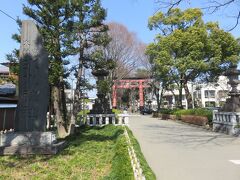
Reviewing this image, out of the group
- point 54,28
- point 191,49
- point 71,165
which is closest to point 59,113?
point 54,28

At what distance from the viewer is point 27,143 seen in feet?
27.6

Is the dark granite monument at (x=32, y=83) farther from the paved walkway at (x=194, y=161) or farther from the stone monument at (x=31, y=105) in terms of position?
the paved walkway at (x=194, y=161)

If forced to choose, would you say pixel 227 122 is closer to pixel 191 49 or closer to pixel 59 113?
pixel 59 113

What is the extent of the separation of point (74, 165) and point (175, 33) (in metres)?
25.9

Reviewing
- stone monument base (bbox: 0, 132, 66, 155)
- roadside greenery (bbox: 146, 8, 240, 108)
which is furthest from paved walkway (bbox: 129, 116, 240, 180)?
roadside greenery (bbox: 146, 8, 240, 108)

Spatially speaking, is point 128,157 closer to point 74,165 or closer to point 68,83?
point 74,165

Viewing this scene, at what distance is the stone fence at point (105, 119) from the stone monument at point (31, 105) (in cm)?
902

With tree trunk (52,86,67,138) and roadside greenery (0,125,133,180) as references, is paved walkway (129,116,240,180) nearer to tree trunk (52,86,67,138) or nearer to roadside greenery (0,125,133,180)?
roadside greenery (0,125,133,180)

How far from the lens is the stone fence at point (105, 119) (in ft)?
58.9

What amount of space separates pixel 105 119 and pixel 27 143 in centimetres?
1014

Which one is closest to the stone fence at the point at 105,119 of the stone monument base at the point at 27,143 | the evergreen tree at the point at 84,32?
the evergreen tree at the point at 84,32

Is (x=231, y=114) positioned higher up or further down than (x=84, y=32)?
further down

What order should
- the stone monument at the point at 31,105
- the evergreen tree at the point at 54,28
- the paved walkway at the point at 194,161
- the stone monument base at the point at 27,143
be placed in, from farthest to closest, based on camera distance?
1. the evergreen tree at the point at 54,28
2. the stone monument at the point at 31,105
3. the stone monument base at the point at 27,143
4. the paved walkway at the point at 194,161

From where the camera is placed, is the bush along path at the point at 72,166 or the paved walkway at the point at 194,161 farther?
the paved walkway at the point at 194,161
